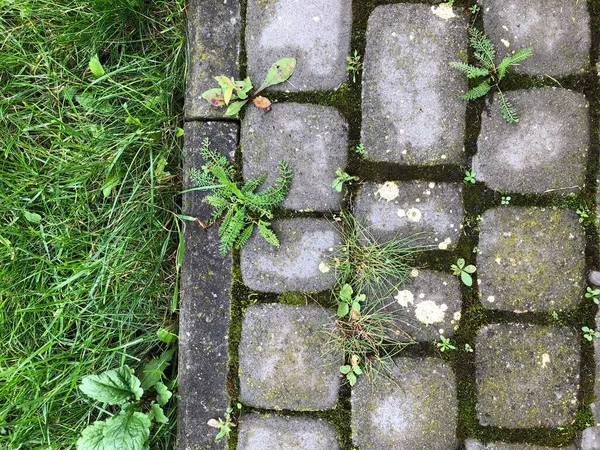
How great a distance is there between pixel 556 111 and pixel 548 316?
82 centimetres

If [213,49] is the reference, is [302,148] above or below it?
below

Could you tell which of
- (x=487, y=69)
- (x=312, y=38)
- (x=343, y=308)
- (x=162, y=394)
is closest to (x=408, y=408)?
(x=343, y=308)

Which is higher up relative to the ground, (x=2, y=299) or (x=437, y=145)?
(x=437, y=145)

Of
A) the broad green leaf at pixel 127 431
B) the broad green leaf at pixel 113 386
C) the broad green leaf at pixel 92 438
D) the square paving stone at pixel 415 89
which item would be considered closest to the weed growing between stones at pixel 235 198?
the square paving stone at pixel 415 89

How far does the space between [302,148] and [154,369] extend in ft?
3.72

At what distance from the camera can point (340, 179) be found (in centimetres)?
216

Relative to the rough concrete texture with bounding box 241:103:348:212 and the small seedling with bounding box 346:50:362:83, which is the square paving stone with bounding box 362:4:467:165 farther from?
the rough concrete texture with bounding box 241:103:348:212

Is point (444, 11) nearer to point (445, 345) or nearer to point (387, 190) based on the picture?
point (387, 190)

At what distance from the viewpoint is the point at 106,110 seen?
2400 mm

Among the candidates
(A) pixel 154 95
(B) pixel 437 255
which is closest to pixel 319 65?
(A) pixel 154 95

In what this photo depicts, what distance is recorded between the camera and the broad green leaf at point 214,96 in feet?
7.20

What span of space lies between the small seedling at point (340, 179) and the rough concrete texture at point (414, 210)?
0.26 feet

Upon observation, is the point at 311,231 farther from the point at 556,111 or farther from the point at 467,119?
the point at 556,111

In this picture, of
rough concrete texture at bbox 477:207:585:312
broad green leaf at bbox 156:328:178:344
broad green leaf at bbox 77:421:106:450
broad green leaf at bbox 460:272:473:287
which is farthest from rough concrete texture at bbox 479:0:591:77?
broad green leaf at bbox 77:421:106:450
